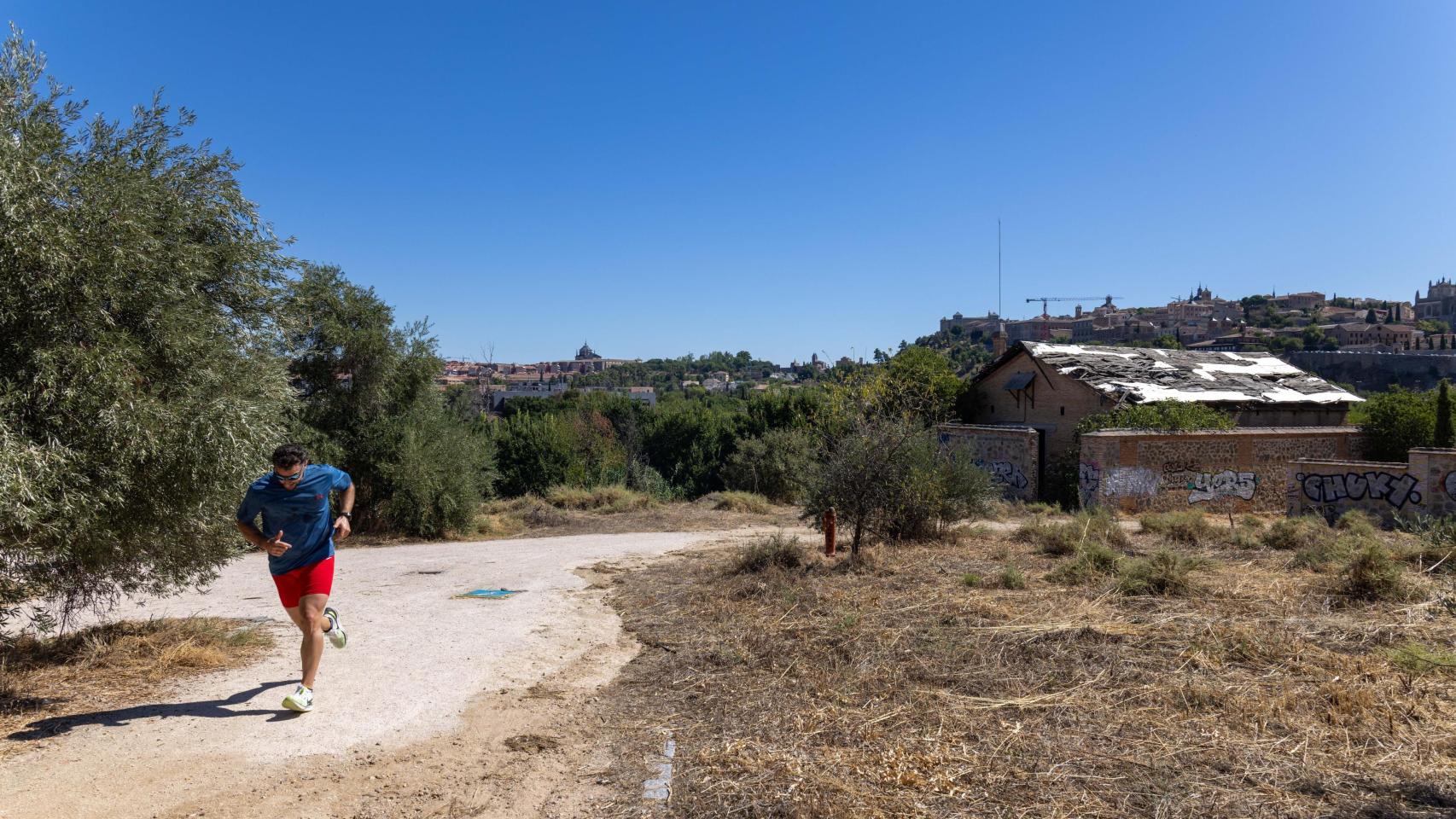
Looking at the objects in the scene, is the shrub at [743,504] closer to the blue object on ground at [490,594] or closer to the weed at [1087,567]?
the blue object on ground at [490,594]

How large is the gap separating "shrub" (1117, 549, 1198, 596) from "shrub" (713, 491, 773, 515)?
15127 millimetres

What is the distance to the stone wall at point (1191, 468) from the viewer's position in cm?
2223

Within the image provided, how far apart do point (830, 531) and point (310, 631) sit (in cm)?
719

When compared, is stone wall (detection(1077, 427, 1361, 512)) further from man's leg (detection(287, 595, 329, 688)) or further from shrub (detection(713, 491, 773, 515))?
man's leg (detection(287, 595, 329, 688))

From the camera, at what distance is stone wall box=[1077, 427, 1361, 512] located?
2223 centimetres

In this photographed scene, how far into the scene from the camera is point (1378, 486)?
19.2m

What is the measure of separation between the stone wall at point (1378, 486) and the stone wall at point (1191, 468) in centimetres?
241

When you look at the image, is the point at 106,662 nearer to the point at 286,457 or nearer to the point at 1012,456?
the point at 286,457

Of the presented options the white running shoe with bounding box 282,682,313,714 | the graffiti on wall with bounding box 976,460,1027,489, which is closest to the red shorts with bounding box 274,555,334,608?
the white running shoe with bounding box 282,682,313,714

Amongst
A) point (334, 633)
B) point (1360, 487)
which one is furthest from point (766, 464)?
point (334, 633)

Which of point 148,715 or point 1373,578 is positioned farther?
point 1373,578

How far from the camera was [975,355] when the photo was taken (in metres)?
76.8

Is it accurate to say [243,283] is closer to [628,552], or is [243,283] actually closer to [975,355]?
[628,552]

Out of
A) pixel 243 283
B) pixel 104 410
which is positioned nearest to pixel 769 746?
pixel 104 410
